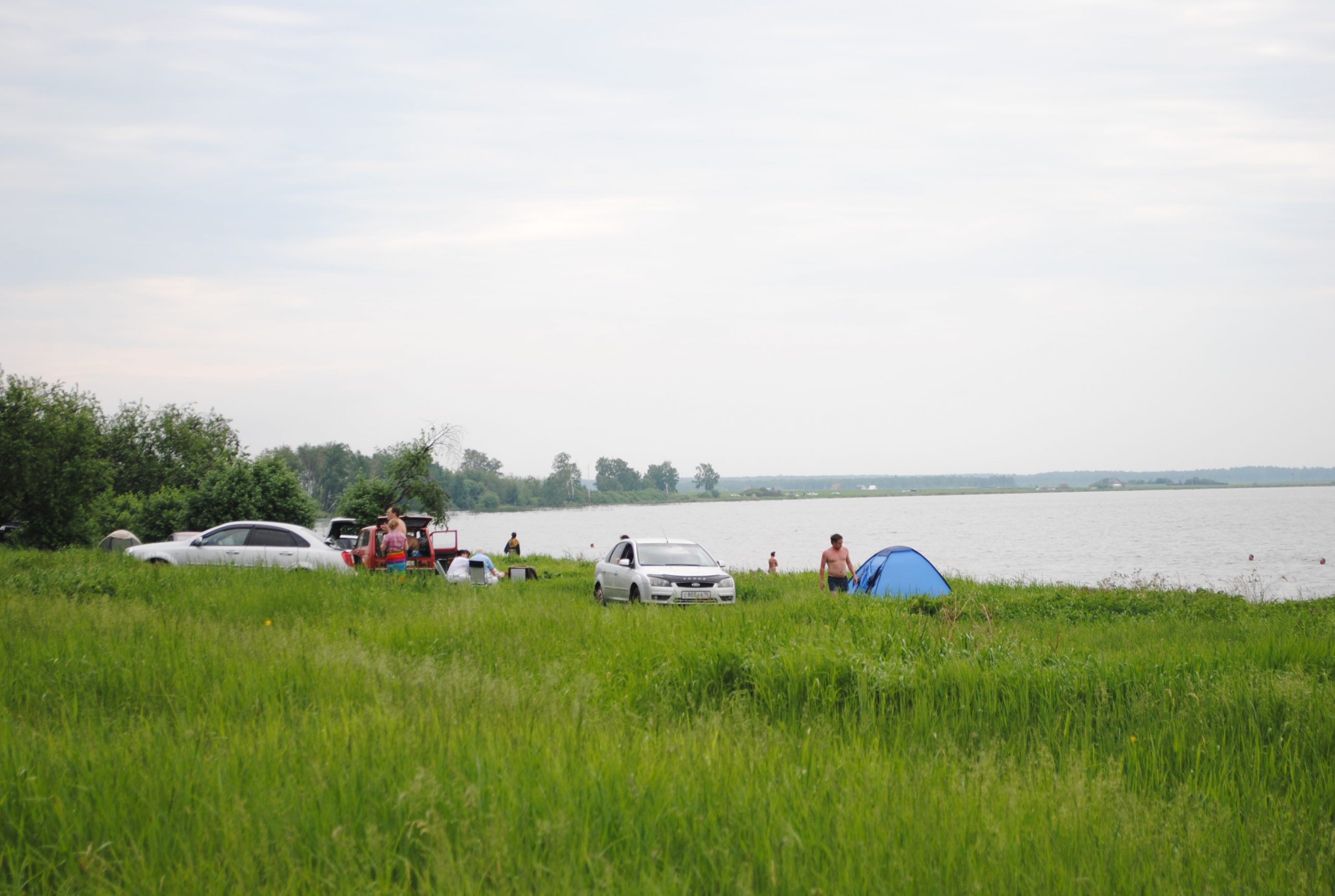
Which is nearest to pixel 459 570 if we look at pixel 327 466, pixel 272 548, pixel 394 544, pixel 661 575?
pixel 394 544

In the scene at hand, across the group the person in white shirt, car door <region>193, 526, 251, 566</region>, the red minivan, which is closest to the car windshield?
the red minivan

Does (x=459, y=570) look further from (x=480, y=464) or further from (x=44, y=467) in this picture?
(x=480, y=464)

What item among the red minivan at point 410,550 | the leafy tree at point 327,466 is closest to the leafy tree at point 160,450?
the red minivan at point 410,550

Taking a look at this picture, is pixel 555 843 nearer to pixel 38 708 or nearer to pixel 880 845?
pixel 880 845

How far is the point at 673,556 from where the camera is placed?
61.6ft

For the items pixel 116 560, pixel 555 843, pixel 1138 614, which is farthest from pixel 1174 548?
pixel 555 843

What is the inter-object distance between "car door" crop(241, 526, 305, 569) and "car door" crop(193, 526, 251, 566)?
0.47ft

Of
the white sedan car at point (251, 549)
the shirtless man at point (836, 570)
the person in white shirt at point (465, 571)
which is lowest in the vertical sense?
the person in white shirt at point (465, 571)

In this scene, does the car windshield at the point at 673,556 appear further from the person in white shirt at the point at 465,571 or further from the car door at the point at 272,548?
the car door at the point at 272,548

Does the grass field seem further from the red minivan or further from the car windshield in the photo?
the red minivan

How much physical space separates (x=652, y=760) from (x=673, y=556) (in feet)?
46.8

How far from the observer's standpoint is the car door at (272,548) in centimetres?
1891

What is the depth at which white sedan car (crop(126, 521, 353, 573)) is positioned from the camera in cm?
1877

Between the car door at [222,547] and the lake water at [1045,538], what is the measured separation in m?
22.6
